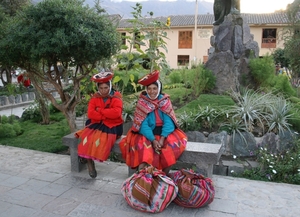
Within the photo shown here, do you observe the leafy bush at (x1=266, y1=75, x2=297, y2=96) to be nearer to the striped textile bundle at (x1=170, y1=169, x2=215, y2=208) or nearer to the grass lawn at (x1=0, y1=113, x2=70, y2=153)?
the striped textile bundle at (x1=170, y1=169, x2=215, y2=208)

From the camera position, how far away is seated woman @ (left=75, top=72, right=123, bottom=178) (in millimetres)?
3418

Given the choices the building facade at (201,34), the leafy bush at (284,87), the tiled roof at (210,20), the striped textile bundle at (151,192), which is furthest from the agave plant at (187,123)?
the tiled roof at (210,20)

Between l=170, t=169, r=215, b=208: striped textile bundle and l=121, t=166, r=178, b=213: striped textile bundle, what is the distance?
3.4 inches

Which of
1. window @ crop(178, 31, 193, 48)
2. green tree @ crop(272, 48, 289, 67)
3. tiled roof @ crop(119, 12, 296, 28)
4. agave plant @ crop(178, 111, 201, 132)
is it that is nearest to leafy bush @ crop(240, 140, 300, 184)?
agave plant @ crop(178, 111, 201, 132)

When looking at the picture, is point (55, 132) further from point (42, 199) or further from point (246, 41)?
point (246, 41)

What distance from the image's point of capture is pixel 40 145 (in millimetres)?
5348

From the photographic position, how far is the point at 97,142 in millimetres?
3436

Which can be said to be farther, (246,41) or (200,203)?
(246,41)

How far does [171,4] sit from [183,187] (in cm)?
16399

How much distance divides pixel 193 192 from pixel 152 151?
0.63 metres

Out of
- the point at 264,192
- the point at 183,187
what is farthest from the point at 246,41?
the point at 183,187

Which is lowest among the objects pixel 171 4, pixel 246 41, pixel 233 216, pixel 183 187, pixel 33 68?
pixel 233 216

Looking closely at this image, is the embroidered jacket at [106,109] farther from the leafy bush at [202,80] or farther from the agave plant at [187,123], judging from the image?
the leafy bush at [202,80]

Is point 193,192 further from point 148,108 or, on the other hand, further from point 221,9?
point 221,9
